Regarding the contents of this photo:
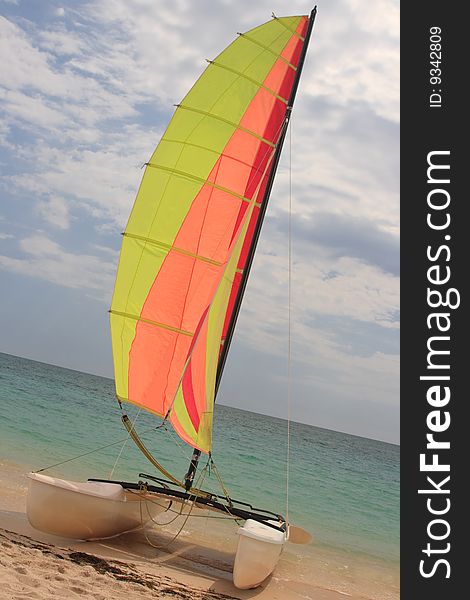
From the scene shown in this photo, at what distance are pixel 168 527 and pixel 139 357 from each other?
2264 mm

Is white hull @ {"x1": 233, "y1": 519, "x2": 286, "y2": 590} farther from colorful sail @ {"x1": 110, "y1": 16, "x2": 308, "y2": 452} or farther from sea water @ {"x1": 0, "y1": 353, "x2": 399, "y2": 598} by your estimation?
colorful sail @ {"x1": 110, "y1": 16, "x2": 308, "y2": 452}

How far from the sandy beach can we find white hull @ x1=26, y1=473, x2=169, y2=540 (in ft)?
0.37

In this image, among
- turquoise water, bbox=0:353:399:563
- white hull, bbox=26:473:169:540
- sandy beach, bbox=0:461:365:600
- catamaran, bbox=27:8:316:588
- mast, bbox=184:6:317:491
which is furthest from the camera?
turquoise water, bbox=0:353:399:563

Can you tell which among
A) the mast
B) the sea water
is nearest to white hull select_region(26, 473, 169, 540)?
the mast

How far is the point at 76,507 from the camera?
19.4 ft

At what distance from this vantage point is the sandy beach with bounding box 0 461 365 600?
429 cm

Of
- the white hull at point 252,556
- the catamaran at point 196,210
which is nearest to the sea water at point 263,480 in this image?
the catamaran at point 196,210

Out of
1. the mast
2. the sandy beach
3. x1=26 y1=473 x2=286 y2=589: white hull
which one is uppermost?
the mast

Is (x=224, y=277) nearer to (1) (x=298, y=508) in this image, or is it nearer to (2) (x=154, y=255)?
(2) (x=154, y=255)

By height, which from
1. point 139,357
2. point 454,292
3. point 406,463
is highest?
point 454,292

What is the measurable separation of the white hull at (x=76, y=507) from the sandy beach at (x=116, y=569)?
112mm

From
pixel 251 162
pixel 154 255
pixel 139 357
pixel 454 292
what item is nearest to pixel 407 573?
pixel 454 292

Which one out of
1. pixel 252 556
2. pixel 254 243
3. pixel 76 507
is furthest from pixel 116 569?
pixel 254 243

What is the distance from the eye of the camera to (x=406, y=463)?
5336 mm
